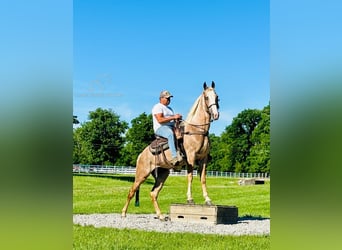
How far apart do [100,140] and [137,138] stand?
2.08 feet

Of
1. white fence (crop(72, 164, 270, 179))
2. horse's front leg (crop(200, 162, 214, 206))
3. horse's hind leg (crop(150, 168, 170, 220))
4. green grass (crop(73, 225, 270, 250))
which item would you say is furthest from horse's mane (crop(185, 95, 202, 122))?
green grass (crop(73, 225, 270, 250))

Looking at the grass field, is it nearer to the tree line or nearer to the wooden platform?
the tree line

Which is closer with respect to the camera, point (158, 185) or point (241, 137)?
point (158, 185)

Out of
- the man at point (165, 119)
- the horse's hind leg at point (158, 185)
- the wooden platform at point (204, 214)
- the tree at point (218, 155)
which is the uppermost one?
the man at point (165, 119)

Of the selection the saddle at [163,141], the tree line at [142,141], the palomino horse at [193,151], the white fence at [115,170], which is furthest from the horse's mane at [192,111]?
the white fence at [115,170]

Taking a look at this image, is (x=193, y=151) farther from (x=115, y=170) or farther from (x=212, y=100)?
(x=115, y=170)

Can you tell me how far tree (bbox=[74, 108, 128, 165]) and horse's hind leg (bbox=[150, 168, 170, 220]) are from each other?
35.8 inches

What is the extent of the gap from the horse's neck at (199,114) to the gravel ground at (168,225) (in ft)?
4.93

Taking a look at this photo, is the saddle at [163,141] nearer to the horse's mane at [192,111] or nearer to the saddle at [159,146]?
the saddle at [159,146]

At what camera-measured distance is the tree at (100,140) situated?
8.07 m

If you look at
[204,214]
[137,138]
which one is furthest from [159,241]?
[137,138]

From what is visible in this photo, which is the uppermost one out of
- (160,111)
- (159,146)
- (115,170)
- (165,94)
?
(165,94)

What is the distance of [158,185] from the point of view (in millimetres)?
7648
